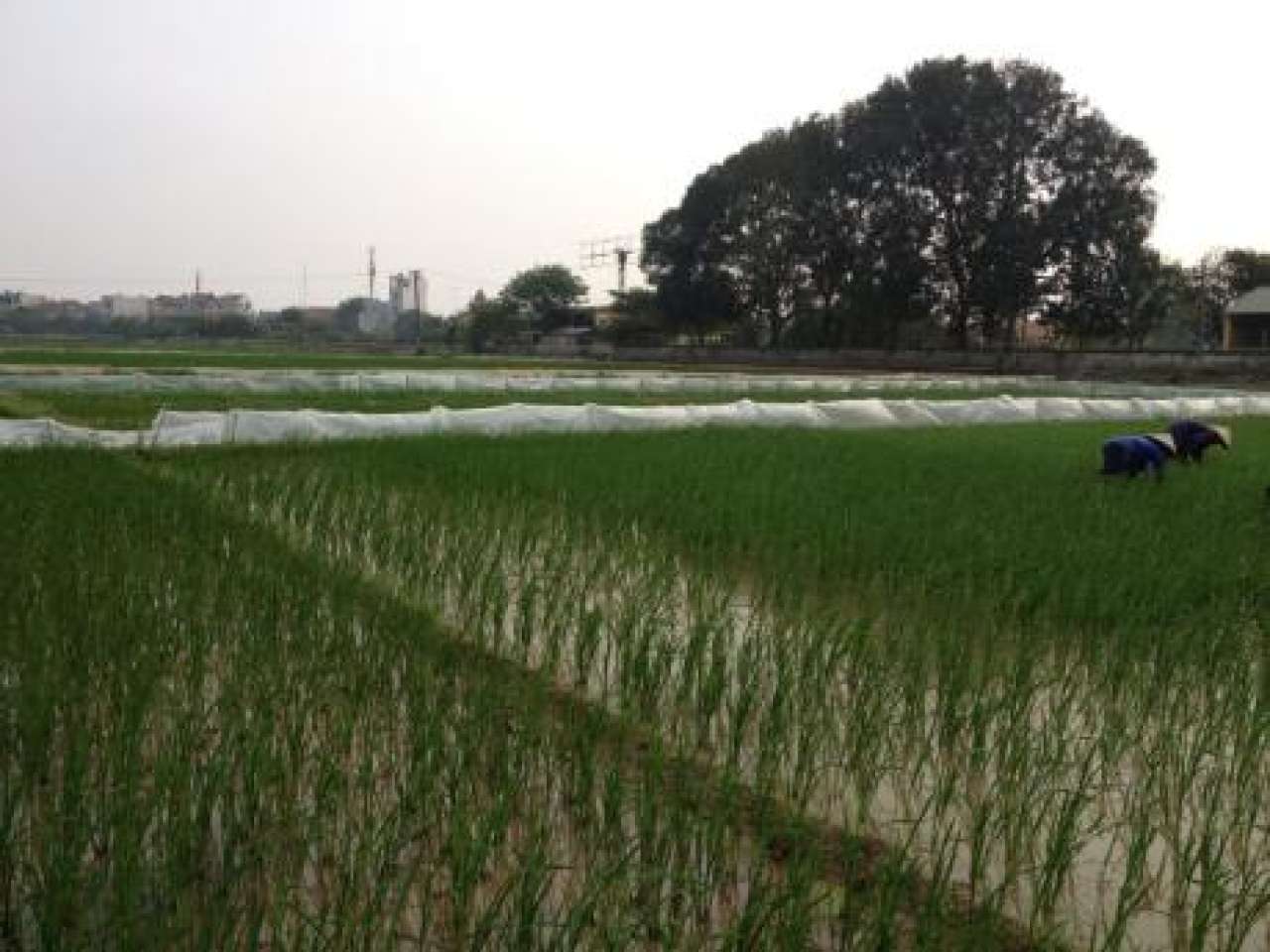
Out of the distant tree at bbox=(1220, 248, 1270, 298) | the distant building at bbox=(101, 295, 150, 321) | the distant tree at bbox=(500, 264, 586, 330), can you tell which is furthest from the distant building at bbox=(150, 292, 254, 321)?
the distant tree at bbox=(1220, 248, 1270, 298)

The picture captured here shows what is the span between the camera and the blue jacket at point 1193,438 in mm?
6941

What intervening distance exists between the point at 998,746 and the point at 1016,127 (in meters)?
26.8

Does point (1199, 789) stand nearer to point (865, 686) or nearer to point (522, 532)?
point (865, 686)

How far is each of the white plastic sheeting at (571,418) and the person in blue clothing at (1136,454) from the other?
380 centimetres

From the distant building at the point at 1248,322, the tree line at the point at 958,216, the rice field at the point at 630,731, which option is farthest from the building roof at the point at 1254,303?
the rice field at the point at 630,731

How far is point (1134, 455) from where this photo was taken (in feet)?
20.1

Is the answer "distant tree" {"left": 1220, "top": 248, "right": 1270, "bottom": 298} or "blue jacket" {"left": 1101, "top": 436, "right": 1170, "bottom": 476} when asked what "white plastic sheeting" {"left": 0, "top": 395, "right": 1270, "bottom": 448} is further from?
"distant tree" {"left": 1220, "top": 248, "right": 1270, "bottom": 298}

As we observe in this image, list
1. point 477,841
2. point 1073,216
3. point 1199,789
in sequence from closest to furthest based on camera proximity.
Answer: point 477,841 < point 1199,789 < point 1073,216

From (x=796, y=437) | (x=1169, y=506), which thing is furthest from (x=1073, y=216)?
(x=1169, y=506)

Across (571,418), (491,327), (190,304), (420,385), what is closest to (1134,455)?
(571,418)

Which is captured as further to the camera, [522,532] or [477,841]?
[522,532]

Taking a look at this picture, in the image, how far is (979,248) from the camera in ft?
86.2

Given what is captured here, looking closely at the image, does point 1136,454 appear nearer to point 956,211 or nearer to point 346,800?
point 346,800

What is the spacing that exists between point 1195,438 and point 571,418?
499 cm
